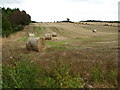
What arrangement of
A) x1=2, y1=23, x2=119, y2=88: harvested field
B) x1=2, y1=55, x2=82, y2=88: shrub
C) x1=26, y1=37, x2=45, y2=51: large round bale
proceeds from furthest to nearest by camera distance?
x1=26, y1=37, x2=45, y2=51: large round bale, x1=2, y1=23, x2=119, y2=88: harvested field, x1=2, y1=55, x2=82, y2=88: shrub

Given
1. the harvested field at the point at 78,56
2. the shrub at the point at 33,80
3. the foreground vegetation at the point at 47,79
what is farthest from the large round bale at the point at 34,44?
the shrub at the point at 33,80

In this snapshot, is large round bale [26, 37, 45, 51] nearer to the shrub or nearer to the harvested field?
the harvested field

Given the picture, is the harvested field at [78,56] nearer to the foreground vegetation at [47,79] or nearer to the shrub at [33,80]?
the foreground vegetation at [47,79]

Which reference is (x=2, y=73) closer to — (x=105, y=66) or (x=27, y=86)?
(x=27, y=86)

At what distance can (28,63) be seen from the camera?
247 inches

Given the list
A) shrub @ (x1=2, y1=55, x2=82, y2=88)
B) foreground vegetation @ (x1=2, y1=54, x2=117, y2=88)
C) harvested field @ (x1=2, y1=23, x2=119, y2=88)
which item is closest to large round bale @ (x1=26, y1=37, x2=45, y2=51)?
harvested field @ (x1=2, y1=23, x2=119, y2=88)

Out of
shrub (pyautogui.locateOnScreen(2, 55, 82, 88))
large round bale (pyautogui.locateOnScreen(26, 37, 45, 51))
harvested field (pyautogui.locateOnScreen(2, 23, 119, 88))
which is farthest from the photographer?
large round bale (pyautogui.locateOnScreen(26, 37, 45, 51))

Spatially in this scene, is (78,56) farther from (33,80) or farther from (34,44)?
(33,80)

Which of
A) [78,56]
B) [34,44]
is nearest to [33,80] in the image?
[78,56]

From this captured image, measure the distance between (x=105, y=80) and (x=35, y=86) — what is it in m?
2.00

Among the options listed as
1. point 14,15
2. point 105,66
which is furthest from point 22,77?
point 14,15

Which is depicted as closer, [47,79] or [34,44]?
[47,79]

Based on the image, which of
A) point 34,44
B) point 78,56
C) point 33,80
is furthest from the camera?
point 34,44

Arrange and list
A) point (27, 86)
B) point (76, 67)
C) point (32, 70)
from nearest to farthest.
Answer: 1. point (27, 86)
2. point (32, 70)
3. point (76, 67)
